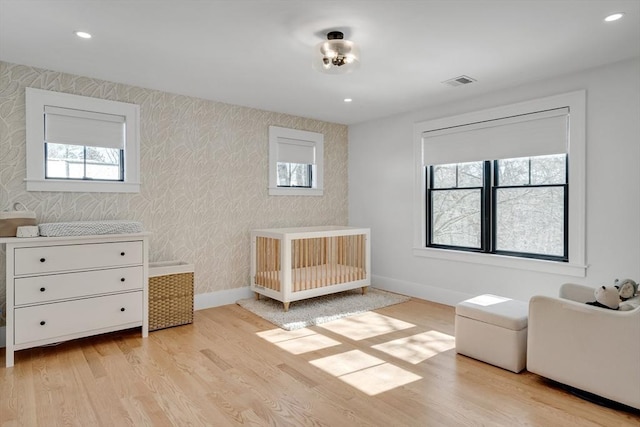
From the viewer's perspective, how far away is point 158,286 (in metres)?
3.43

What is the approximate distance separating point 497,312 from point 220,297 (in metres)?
2.87

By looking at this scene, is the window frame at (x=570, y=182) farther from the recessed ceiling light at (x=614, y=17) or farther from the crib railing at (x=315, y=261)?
the crib railing at (x=315, y=261)

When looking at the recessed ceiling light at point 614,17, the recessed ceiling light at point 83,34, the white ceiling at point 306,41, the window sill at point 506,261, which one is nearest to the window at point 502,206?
the window sill at point 506,261

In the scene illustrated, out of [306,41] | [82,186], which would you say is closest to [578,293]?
[306,41]

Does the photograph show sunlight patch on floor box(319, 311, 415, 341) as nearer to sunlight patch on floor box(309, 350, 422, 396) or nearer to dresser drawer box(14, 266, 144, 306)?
sunlight patch on floor box(309, 350, 422, 396)

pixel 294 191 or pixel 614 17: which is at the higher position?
pixel 614 17

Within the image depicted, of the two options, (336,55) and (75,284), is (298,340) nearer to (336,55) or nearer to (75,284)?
(75,284)

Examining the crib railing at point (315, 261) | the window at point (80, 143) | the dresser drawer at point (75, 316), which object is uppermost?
the window at point (80, 143)

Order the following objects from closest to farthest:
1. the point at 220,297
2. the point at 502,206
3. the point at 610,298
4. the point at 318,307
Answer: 1. the point at 610,298
2. the point at 502,206
3. the point at 318,307
4. the point at 220,297

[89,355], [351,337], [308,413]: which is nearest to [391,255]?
[351,337]

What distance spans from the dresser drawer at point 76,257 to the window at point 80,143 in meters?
0.69

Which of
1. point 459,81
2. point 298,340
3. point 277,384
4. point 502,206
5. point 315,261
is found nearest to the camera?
point 277,384

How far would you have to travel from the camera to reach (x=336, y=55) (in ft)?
8.23

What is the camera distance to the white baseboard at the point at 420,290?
419 cm
